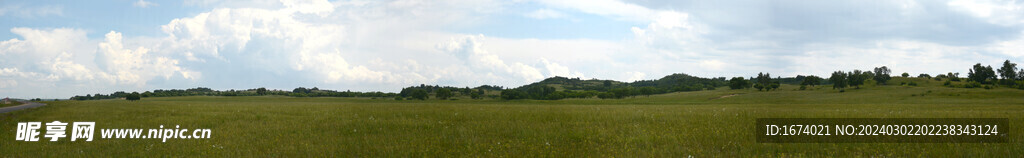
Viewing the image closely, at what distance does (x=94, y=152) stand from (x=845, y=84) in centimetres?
16372

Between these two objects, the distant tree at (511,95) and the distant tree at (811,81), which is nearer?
the distant tree at (511,95)

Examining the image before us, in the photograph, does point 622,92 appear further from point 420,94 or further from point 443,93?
point 420,94

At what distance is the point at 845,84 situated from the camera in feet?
461

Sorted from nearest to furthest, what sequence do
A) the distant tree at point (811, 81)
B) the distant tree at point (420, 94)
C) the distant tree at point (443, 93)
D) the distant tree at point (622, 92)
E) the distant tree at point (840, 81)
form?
1. the distant tree at point (420, 94)
2. the distant tree at point (443, 93)
3. the distant tree at point (840, 81)
4. the distant tree at point (811, 81)
5. the distant tree at point (622, 92)

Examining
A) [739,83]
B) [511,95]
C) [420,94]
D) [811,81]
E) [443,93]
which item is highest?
[811,81]

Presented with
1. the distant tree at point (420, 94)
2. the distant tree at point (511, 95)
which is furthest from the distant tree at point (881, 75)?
the distant tree at point (420, 94)

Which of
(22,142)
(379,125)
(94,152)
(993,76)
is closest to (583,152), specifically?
(379,125)

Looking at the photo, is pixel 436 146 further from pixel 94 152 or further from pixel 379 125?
pixel 94 152

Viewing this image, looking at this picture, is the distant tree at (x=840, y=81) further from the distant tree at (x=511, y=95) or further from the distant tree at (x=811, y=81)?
the distant tree at (x=511, y=95)

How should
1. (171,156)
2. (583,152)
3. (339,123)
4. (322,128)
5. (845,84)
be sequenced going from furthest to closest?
1. (845,84)
2. (339,123)
3. (322,128)
4. (171,156)
5. (583,152)

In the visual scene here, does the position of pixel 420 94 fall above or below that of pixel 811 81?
below

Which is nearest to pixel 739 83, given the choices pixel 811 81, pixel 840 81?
pixel 811 81

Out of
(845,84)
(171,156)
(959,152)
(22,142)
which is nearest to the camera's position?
(959,152)

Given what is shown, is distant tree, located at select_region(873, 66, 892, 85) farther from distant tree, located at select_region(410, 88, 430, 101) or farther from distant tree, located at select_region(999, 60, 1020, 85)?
distant tree, located at select_region(410, 88, 430, 101)
